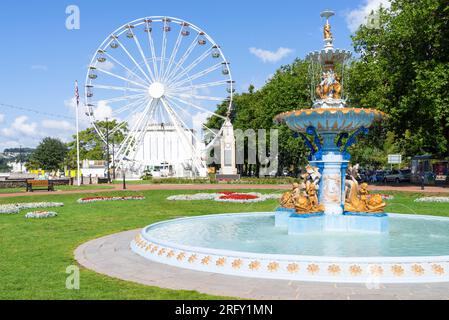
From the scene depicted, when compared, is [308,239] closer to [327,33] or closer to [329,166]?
[329,166]

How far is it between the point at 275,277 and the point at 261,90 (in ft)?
188

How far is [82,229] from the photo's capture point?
15992 millimetres

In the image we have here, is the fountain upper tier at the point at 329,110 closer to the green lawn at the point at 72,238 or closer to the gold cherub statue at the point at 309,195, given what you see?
the gold cherub statue at the point at 309,195

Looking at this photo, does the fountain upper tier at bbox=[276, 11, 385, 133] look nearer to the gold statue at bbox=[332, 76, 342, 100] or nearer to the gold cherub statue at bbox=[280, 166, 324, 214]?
the gold statue at bbox=[332, 76, 342, 100]

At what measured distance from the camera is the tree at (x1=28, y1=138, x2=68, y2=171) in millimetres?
99938

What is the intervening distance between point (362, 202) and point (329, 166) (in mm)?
1529

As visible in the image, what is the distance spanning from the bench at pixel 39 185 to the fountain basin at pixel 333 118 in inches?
1047

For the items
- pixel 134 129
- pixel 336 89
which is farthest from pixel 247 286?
pixel 134 129

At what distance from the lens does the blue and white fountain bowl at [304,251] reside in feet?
26.5

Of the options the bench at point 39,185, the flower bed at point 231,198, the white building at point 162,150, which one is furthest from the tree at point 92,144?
the flower bed at point 231,198

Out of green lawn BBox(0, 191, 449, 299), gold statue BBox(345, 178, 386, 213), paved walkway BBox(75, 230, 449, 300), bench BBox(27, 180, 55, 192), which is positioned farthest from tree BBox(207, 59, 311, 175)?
paved walkway BBox(75, 230, 449, 300)

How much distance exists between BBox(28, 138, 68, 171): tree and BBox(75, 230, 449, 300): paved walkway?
96352mm
